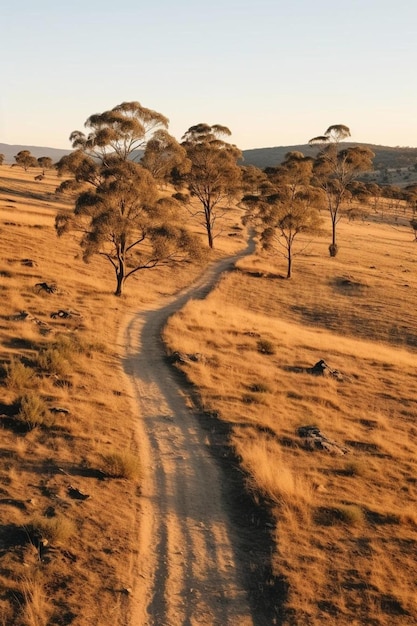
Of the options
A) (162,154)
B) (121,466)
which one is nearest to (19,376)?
(121,466)

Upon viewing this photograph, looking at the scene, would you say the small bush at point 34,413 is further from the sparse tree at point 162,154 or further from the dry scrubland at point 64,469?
the sparse tree at point 162,154

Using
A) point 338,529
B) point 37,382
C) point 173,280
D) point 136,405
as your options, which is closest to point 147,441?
point 136,405

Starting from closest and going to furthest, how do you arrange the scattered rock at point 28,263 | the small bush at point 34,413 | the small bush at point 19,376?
the small bush at point 34,413
the small bush at point 19,376
the scattered rock at point 28,263

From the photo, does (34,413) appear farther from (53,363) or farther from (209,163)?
(209,163)

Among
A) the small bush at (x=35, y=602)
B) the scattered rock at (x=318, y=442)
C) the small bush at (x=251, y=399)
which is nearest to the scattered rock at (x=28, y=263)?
the small bush at (x=251, y=399)

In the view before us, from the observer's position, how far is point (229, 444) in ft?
41.0

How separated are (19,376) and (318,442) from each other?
8148mm

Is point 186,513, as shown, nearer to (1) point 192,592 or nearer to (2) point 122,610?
(1) point 192,592

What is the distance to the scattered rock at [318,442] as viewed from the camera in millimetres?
12945

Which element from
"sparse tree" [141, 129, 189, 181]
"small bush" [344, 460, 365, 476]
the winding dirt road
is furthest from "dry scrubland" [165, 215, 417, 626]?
"sparse tree" [141, 129, 189, 181]

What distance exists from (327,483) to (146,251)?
1420 inches

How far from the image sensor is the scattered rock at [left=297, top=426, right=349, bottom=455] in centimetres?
1295

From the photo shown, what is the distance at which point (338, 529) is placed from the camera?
370 inches

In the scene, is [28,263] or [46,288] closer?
[46,288]
